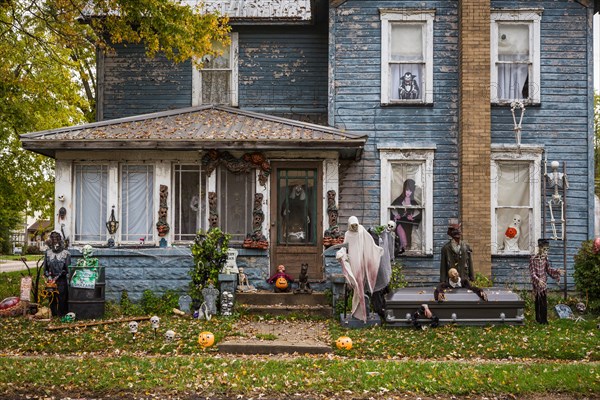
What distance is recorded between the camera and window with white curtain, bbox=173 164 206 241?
14922mm

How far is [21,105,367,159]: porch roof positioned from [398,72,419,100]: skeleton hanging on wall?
196cm

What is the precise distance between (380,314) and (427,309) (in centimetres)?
94

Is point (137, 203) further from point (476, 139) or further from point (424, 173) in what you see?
point (476, 139)

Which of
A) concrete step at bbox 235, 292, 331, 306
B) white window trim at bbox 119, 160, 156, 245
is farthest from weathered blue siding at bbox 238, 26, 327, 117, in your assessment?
concrete step at bbox 235, 292, 331, 306

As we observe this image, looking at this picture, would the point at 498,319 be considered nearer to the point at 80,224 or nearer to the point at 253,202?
the point at 253,202

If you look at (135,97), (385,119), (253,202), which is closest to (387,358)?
(253,202)

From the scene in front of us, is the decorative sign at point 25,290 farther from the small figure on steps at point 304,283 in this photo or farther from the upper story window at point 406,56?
the upper story window at point 406,56

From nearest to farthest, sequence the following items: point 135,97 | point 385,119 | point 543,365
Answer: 1. point 543,365
2. point 385,119
3. point 135,97

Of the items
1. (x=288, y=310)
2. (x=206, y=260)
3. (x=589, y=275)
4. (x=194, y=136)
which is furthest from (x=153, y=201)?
(x=589, y=275)

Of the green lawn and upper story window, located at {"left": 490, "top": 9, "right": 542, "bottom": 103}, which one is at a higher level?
upper story window, located at {"left": 490, "top": 9, "right": 542, "bottom": 103}

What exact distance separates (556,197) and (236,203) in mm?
7161

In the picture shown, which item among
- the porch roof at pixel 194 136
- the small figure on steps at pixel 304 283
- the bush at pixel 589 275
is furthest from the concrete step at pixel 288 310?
the bush at pixel 589 275

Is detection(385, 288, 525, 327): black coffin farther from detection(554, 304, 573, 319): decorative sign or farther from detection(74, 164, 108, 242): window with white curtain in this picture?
detection(74, 164, 108, 242): window with white curtain

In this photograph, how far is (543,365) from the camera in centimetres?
913
